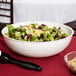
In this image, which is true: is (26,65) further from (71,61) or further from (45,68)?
(71,61)

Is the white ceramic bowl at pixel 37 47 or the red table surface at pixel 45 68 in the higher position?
the white ceramic bowl at pixel 37 47

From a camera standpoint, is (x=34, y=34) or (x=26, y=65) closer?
(x=26, y=65)

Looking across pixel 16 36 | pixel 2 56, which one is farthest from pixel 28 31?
pixel 2 56

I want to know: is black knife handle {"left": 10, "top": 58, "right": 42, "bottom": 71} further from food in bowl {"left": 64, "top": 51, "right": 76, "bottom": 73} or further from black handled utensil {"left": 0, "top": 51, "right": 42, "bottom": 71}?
food in bowl {"left": 64, "top": 51, "right": 76, "bottom": 73}

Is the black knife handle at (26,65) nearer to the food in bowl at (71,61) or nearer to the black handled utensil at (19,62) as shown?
the black handled utensil at (19,62)

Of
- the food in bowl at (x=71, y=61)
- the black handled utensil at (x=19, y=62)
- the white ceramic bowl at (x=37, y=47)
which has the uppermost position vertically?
the white ceramic bowl at (x=37, y=47)

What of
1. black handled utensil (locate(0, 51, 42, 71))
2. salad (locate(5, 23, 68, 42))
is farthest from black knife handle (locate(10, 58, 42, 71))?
salad (locate(5, 23, 68, 42))

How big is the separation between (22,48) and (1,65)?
0.37 feet

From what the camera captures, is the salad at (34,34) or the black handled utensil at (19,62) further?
the salad at (34,34)

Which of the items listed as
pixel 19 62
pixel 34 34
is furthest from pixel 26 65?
pixel 34 34

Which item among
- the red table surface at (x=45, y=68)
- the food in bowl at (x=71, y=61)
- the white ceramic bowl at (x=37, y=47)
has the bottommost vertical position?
the red table surface at (x=45, y=68)

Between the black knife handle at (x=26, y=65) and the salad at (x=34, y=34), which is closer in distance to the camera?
the black knife handle at (x=26, y=65)

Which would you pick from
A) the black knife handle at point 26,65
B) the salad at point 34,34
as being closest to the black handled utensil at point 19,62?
the black knife handle at point 26,65

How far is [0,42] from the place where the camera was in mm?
1095
